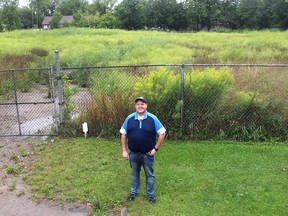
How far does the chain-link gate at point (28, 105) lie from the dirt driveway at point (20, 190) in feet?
2.78

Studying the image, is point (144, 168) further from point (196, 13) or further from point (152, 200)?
point (196, 13)

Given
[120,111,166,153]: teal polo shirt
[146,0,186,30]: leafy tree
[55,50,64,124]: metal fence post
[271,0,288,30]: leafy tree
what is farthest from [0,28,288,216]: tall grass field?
[146,0,186,30]: leafy tree

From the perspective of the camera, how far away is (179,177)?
5871 millimetres

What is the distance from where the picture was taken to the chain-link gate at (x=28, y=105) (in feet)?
27.3

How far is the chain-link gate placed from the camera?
328 inches

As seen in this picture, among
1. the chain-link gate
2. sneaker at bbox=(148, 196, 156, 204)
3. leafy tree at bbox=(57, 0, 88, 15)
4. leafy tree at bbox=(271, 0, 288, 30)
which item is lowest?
sneaker at bbox=(148, 196, 156, 204)

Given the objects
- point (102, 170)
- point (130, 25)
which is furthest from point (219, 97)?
point (130, 25)

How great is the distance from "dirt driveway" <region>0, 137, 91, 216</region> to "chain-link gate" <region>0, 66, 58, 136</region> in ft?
2.78

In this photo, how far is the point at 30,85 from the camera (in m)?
14.8

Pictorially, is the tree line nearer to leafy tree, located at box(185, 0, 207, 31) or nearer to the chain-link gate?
leafy tree, located at box(185, 0, 207, 31)

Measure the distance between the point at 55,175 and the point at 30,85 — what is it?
9681mm

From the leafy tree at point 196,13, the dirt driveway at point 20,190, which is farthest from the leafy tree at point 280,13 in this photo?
the dirt driveway at point 20,190

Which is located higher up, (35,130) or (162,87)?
(162,87)

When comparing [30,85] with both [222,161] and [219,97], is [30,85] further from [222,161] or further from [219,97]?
[222,161]
